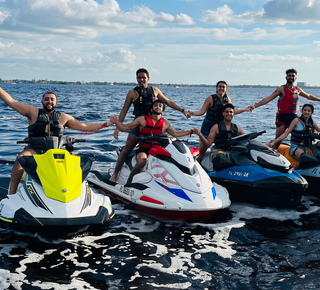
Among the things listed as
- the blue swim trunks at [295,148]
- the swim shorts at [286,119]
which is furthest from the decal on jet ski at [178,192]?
the swim shorts at [286,119]

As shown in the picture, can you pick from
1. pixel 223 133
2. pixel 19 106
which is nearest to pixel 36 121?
pixel 19 106

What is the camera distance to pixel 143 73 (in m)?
7.52

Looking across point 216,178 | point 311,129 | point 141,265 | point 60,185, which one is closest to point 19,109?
point 60,185

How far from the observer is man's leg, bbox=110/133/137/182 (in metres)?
7.25

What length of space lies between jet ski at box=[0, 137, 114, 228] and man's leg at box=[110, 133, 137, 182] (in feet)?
6.04

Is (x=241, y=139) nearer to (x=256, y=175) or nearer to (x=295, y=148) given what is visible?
(x=256, y=175)

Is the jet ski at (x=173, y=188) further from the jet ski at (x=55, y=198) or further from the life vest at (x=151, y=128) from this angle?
the jet ski at (x=55, y=198)

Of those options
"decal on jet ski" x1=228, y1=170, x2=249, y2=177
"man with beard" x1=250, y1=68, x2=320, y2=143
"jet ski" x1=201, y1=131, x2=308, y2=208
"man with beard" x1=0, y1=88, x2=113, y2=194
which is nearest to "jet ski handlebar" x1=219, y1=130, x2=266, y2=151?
"jet ski" x1=201, y1=131, x2=308, y2=208

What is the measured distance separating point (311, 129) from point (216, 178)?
236cm

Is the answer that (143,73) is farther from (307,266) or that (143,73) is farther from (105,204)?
(307,266)

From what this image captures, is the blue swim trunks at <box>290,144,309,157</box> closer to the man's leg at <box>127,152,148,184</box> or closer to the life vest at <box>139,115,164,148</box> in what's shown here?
the life vest at <box>139,115,164,148</box>

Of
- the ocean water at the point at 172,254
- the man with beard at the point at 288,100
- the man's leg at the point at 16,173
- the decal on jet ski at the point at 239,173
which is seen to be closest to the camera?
the ocean water at the point at 172,254

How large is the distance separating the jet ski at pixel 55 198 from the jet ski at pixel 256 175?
2588mm

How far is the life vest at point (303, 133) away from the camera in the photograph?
802cm
